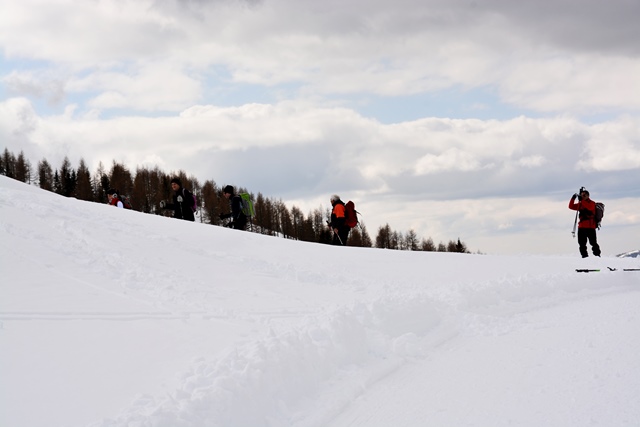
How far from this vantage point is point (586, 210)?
59.2ft

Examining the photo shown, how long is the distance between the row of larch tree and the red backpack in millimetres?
70744

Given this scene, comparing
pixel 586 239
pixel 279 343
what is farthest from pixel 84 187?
pixel 279 343

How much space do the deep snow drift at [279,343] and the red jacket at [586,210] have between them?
5739 millimetres

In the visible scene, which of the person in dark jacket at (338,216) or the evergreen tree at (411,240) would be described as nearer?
the person in dark jacket at (338,216)

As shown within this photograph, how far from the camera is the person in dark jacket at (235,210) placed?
18.2m

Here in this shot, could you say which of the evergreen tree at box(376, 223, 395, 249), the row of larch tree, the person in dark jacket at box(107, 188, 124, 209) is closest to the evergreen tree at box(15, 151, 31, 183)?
the row of larch tree

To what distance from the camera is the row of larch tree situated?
96.4 metres

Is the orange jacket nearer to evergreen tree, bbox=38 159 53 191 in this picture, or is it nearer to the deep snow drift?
the deep snow drift

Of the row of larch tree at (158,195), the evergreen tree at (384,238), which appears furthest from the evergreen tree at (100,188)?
the evergreen tree at (384,238)

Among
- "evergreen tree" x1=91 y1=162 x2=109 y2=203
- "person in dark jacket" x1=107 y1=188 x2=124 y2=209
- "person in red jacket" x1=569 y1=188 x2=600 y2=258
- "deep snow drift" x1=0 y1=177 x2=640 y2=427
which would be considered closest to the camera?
"deep snow drift" x1=0 y1=177 x2=640 y2=427

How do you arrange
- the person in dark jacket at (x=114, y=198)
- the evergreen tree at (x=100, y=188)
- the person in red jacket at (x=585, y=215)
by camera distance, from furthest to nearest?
the evergreen tree at (x=100, y=188)
the person in dark jacket at (x=114, y=198)
the person in red jacket at (x=585, y=215)

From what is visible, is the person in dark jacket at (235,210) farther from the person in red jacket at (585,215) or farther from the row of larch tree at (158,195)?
the row of larch tree at (158,195)

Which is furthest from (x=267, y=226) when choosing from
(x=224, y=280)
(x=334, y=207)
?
(x=224, y=280)

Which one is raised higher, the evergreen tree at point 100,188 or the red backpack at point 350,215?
the evergreen tree at point 100,188
